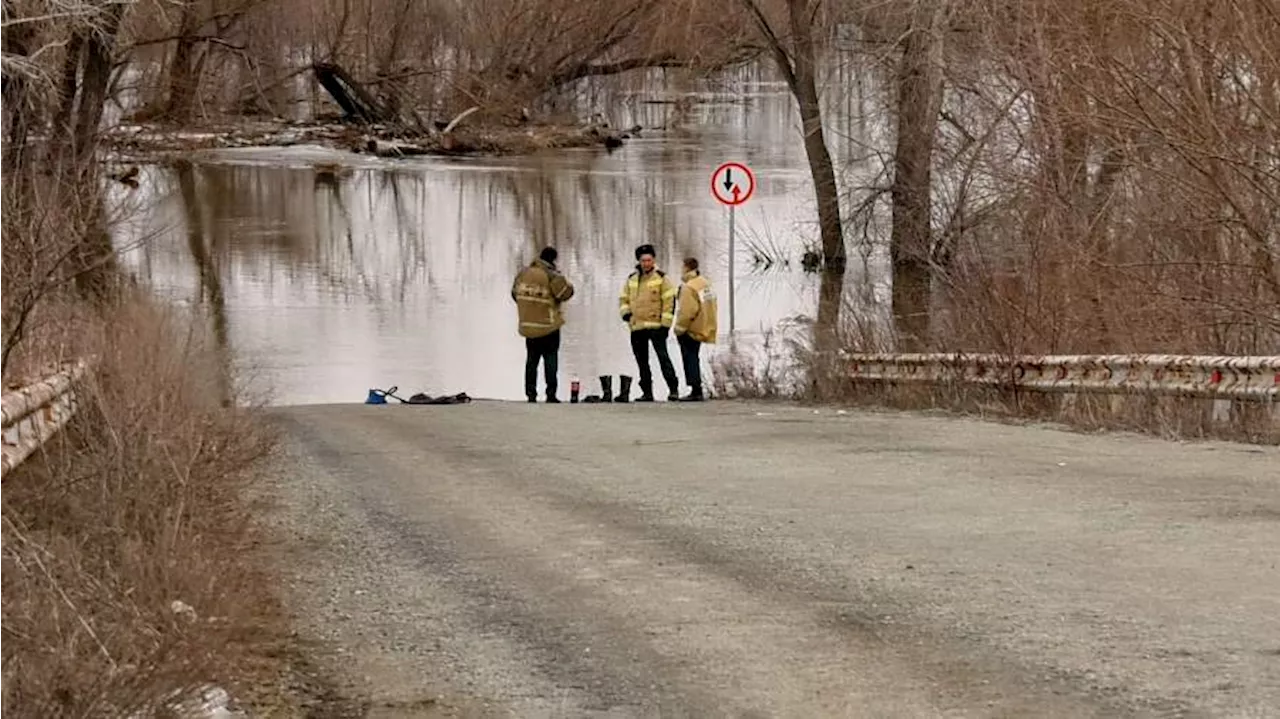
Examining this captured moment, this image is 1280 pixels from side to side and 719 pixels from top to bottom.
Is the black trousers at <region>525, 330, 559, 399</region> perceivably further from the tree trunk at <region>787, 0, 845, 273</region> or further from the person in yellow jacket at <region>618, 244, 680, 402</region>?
the tree trunk at <region>787, 0, 845, 273</region>

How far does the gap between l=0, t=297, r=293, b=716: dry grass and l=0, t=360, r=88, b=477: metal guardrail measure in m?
0.10

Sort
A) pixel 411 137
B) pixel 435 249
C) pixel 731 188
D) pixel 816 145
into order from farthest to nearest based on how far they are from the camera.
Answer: pixel 411 137 → pixel 435 249 → pixel 816 145 → pixel 731 188

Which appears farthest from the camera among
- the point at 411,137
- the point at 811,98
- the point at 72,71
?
the point at 411,137

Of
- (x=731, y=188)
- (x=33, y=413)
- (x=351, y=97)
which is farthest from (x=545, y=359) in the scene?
(x=351, y=97)

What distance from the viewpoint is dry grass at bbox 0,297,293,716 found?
5090 mm

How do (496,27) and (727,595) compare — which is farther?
(496,27)

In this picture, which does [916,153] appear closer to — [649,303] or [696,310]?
[696,310]

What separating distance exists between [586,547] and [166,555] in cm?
266

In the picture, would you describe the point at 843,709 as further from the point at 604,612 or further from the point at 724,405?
the point at 724,405

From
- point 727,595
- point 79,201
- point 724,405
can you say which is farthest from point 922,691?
point 724,405

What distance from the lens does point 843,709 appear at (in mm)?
5992

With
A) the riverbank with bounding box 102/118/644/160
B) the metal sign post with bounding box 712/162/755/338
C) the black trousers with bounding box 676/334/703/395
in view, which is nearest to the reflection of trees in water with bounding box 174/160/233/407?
the black trousers with bounding box 676/334/703/395

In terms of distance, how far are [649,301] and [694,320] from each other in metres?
0.56

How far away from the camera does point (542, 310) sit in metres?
20.2
